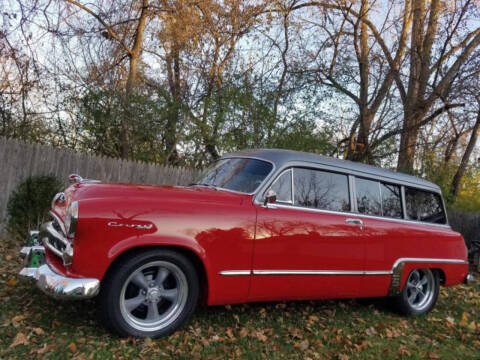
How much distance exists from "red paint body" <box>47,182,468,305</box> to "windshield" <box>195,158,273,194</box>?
7.6 inches

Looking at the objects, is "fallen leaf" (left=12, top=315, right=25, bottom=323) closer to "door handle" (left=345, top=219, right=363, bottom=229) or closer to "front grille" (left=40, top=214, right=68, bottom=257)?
"front grille" (left=40, top=214, right=68, bottom=257)

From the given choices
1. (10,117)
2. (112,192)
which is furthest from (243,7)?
(112,192)

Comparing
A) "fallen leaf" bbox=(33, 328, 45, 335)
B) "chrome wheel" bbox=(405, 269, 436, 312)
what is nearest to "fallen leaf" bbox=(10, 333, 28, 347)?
"fallen leaf" bbox=(33, 328, 45, 335)

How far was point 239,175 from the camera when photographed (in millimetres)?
4516

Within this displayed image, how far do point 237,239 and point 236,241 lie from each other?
22mm

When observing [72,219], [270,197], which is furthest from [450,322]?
[72,219]

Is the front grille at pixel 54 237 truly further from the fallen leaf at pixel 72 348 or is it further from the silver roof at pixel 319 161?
the silver roof at pixel 319 161

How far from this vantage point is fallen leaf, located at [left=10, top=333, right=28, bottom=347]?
336 centimetres

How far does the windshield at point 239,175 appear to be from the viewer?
4332mm

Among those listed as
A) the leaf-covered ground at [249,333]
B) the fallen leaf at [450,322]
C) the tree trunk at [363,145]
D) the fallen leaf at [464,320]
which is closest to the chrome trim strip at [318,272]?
the leaf-covered ground at [249,333]

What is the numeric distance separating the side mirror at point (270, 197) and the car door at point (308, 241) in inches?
2.5

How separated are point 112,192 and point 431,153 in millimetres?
14320

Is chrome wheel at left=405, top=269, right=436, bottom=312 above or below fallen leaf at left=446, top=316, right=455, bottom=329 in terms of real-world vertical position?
above

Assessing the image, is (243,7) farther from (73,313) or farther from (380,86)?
(73,313)
